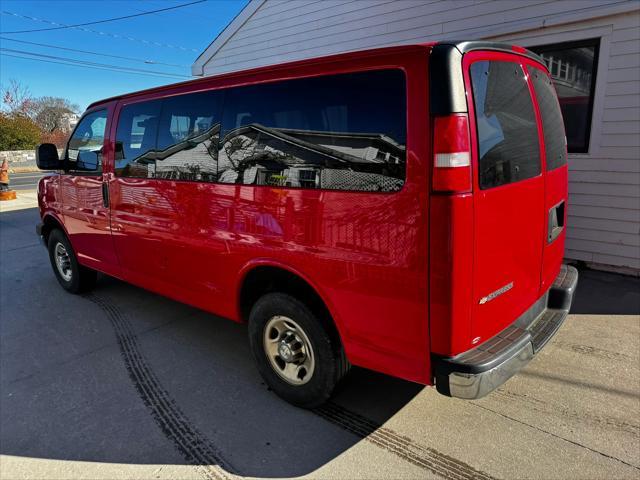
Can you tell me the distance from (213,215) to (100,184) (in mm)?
1763

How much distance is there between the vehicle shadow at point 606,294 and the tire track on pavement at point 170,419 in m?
3.62

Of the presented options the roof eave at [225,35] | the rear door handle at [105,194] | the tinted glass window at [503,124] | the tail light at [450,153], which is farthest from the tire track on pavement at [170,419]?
the roof eave at [225,35]

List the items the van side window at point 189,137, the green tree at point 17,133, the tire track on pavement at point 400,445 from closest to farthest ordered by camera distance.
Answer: the tire track on pavement at point 400,445 → the van side window at point 189,137 → the green tree at point 17,133

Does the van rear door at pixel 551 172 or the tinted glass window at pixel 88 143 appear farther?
the tinted glass window at pixel 88 143

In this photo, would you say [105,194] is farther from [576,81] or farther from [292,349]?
[576,81]

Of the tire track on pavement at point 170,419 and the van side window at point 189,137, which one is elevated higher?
the van side window at point 189,137

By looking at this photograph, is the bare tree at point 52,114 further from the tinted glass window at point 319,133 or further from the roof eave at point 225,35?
the tinted glass window at point 319,133

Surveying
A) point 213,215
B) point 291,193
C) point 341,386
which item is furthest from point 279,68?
point 341,386

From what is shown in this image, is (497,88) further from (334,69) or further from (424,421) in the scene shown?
(424,421)

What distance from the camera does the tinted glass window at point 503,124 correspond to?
78.7 inches

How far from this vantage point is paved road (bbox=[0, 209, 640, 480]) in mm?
2342

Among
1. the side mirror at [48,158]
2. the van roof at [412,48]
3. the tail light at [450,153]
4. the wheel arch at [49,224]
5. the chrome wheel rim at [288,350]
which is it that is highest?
the van roof at [412,48]

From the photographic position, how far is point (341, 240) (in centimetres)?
226

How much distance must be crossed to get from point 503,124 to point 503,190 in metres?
0.34
